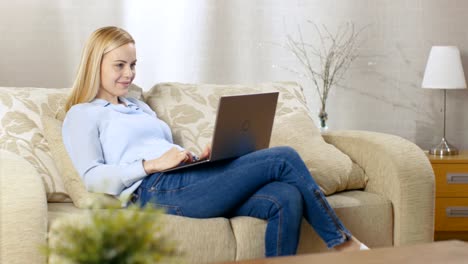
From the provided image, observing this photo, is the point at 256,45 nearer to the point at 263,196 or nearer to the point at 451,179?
the point at 451,179

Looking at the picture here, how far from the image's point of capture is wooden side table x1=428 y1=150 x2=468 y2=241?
3.91m

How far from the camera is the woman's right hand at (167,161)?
254 cm

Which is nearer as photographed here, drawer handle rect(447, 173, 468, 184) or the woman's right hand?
the woman's right hand

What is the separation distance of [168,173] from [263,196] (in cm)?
35

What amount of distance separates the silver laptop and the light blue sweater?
17 centimetres

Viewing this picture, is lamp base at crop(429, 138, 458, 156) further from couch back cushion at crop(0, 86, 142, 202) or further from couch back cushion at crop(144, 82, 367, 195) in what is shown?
couch back cushion at crop(0, 86, 142, 202)

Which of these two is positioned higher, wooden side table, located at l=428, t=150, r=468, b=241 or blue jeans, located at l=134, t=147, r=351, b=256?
blue jeans, located at l=134, t=147, r=351, b=256

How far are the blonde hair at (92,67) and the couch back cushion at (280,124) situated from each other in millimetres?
375

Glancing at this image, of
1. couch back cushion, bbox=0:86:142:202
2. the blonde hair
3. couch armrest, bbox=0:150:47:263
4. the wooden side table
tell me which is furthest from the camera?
the wooden side table

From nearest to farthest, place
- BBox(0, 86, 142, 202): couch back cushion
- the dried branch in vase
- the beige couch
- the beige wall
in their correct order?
1. the beige couch
2. BBox(0, 86, 142, 202): couch back cushion
3. the beige wall
4. the dried branch in vase

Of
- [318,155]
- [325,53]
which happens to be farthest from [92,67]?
[325,53]

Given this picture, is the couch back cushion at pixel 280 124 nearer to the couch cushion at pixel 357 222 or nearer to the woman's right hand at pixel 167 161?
the couch cushion at pixel 357 222

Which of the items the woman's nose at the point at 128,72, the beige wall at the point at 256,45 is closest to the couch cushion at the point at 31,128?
the woman's nose at the point at 128,72

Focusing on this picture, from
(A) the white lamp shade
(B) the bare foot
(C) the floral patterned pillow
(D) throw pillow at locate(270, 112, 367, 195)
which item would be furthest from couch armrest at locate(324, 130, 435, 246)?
(A) the white lamp shade
